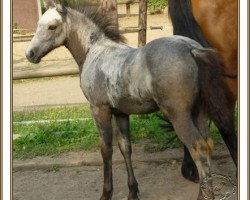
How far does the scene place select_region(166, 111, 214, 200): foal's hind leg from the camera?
353 centimetres

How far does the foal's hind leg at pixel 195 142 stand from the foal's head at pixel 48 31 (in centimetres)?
135

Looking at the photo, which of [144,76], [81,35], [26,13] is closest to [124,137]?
[144,76]

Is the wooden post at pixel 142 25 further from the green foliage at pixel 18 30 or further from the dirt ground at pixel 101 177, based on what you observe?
the green foliage at pixel 18 30

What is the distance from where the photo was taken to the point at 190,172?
4.75 m

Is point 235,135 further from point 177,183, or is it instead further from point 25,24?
point 25,24

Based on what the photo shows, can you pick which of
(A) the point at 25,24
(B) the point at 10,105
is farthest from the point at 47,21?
(A) the point at 25,24

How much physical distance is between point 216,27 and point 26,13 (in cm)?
896

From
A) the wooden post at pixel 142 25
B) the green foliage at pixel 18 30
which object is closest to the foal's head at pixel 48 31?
the wooden post at pixel 142 25

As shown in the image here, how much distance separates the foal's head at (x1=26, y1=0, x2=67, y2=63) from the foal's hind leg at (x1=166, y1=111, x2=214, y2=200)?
1.35m

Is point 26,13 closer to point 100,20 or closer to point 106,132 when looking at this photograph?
point 100,20

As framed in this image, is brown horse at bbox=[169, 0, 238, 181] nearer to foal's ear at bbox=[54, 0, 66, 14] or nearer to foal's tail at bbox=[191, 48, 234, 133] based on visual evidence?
foal's tail at bbox=[191, 48, 234, 133]

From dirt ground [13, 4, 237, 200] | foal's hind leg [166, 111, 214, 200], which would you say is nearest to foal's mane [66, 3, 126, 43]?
foal's hind leg [166, 111, 214, 200]

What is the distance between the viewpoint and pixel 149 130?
6383 millimetres

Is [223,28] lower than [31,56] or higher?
higher
